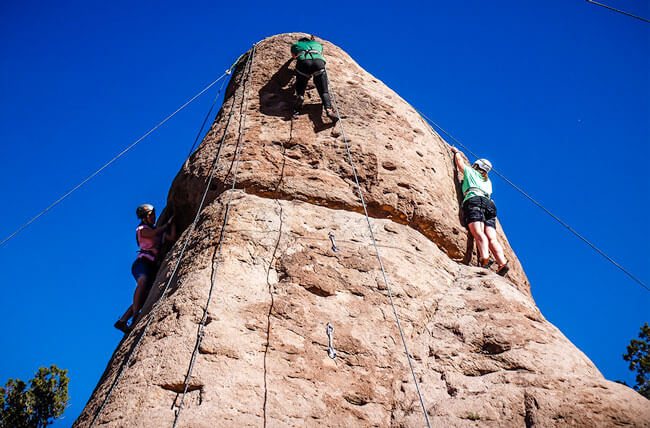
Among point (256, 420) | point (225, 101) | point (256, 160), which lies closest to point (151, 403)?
point (256, 420)

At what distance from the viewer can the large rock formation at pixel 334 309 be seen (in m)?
4.21

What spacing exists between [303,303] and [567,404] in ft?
7.83

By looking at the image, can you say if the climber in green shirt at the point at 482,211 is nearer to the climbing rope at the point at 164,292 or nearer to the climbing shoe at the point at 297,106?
the climbing shoe at the point at 297,106

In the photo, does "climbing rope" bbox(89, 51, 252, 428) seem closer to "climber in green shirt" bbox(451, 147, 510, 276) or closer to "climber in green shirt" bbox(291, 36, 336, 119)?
"climber in green shirt" bbox(291, 36, 336, 119)

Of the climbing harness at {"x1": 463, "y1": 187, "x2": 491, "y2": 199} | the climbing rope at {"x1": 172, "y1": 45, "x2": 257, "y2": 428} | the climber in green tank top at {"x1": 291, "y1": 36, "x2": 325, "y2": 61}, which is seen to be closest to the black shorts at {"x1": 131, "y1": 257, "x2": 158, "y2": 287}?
the climbing rope at {"x1": 172, "y1": 45, "x2": 257, "y2": 428}

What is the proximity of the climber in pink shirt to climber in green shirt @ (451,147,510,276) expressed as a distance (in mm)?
4015

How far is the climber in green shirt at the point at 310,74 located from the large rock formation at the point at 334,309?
0.61 ft

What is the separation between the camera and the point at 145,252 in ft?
22.8

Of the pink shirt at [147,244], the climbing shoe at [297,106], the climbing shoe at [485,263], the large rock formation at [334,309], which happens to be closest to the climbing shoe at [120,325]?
the pink shirt at [147,244]

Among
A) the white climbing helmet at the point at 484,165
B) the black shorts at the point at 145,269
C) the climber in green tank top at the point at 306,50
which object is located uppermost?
the climber in green tank top at the point at 306,50

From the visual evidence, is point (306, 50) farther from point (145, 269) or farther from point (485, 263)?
point (485, 263)

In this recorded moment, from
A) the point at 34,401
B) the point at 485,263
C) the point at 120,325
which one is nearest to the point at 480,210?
the point at 485,263

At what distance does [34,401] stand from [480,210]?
12.0 metres

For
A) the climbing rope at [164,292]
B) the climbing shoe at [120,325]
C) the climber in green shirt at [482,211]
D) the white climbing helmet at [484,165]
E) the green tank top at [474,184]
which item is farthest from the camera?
the white climbing helmet at [484,165]
